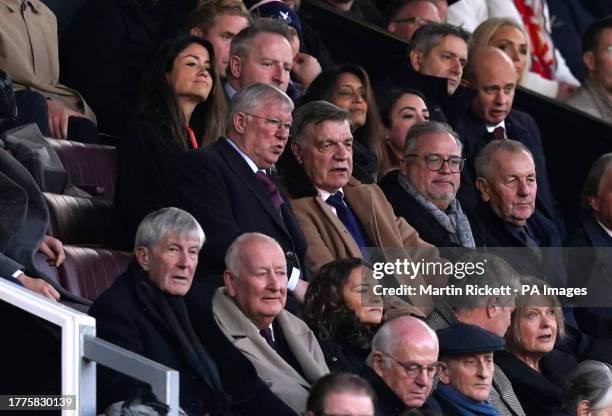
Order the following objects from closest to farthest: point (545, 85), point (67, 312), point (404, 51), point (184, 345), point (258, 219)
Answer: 1. point (67, 312)
2. point (184, 345)
3. point (258, 219)
4. point (404, 51)
5. point (545, 85)

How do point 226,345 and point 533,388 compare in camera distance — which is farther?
point 533,388

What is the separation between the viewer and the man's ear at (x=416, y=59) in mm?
9453

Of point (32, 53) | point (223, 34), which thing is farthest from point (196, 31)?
point (32, 53)

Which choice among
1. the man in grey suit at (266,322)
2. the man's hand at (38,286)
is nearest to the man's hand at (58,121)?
the man in grey suit at (266,322)

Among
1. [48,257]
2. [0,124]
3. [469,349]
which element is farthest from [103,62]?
[469,349]

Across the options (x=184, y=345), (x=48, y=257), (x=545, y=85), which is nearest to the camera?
(x=184, y=345)

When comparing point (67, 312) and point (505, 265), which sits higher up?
point (505, 265)

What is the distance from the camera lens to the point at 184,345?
5898 millimetres

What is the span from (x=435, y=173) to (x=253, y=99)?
118cm

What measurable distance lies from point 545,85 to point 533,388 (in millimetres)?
4209

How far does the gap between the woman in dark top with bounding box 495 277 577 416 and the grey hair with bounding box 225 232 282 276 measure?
1.40 metres

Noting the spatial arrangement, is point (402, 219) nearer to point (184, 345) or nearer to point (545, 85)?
point (184, 345)

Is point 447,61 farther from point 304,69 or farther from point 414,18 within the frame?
point 414,18

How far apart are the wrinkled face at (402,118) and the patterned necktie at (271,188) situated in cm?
150
